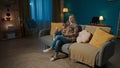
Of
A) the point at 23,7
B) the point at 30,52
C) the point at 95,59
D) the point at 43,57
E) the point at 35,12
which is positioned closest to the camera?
the point at 95,59

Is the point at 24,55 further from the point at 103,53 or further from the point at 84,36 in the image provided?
the point at 103,53

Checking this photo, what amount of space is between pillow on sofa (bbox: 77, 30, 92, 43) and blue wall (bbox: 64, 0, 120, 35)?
8.09ft

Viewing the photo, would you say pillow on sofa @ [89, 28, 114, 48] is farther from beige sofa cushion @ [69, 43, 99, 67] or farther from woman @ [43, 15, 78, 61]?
woman @ [43, 15, 78, 61]


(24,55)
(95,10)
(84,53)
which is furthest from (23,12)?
(84,53)

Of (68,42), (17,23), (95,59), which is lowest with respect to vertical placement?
(95,59)

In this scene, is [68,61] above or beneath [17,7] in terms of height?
beneath

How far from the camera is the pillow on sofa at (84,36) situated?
322cm

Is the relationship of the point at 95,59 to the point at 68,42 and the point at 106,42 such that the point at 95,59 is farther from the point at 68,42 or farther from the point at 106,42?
the point at 68,42

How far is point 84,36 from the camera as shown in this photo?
3.26m

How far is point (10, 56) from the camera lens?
3559 mm

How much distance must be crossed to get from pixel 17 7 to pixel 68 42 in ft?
9.66

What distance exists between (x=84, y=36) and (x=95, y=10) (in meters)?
2.99

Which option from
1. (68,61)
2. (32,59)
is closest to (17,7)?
(32,59)

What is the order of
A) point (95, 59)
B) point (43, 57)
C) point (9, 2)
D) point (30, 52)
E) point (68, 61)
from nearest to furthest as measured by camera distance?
point (95, 59) → point (68, 61) → point (43, 57) → point (30, 52) → point (9, 2)
